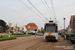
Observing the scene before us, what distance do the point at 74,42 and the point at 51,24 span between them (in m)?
4.88

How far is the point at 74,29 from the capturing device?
56.6 meters

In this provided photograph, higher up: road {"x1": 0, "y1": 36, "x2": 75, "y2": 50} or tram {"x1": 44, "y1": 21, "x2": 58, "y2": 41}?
tram {"x1": 44, "y1": 21, "x2": 58, "y2": 41}

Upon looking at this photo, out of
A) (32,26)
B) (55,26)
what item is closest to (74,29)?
(55,26)

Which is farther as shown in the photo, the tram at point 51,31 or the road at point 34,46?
the tram at point 51,31

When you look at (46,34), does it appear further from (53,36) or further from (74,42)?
(74,42)

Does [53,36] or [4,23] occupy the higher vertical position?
[4,23]

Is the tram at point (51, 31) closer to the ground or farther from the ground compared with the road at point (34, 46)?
farther from the ground

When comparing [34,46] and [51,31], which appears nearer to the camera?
[34,46]

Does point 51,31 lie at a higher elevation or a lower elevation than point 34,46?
higher

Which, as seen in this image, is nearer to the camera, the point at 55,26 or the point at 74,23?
the point at 55,26

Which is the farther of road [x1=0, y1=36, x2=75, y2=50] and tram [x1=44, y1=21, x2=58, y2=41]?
tram [x1=44, y1=21, x2=58, y2=41]

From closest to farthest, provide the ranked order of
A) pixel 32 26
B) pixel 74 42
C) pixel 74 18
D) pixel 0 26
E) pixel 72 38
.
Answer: pixel 72 38
pixel 74 42
pixel 74 18
pixel 0 26
pixel 32 26

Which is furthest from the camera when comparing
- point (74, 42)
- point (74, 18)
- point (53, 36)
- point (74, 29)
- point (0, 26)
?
point (0, 26)

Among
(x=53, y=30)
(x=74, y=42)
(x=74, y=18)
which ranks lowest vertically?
(x=74, y=42)
